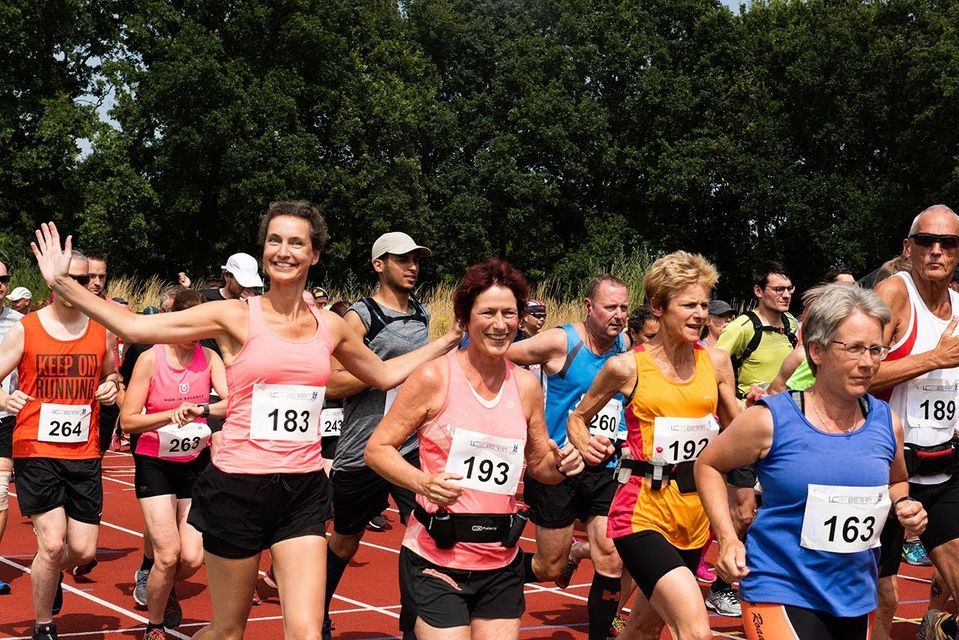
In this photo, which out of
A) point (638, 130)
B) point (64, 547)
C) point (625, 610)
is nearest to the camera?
point (64, 547)

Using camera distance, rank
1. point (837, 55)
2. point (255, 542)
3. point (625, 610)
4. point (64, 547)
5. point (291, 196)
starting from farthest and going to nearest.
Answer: point (837, 55)
point (291, 196)
point (625, 610)
point (64, 547)
point (255, 542)

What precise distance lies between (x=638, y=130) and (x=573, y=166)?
3277 millimetres

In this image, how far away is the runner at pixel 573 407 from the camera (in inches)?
283

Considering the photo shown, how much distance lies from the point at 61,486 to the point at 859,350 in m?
4.92

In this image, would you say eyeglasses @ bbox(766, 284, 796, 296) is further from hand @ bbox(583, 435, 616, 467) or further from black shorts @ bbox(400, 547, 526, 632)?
black shorts @ bbox(400, 547, 526, 632)

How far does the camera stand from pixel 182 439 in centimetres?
732

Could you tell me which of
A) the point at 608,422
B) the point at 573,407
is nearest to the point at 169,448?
the point at 573,407

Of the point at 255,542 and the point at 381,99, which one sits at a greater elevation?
the point at 381,99

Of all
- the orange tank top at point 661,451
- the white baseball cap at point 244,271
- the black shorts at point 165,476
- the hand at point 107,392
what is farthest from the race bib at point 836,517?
the white baseball cap at point 244,271

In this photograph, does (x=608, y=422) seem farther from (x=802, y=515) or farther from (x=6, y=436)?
(x=6, y=436)

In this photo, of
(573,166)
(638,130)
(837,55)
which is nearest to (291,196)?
(573,166)

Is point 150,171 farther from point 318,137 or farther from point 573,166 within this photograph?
point 573,166

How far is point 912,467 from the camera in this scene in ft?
18.7

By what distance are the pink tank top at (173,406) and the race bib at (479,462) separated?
3.06 metres
